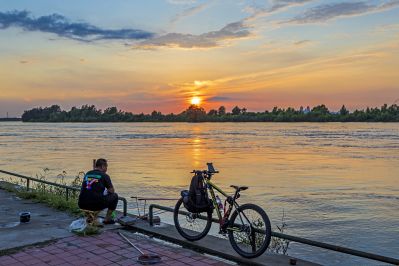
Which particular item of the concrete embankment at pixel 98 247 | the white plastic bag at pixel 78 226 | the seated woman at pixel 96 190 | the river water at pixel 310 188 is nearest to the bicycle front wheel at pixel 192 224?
the concrete embankment at pixel 98 247

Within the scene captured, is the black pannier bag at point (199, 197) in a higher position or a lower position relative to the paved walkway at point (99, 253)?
higher

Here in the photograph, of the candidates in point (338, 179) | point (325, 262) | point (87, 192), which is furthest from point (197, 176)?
point (338, 179)

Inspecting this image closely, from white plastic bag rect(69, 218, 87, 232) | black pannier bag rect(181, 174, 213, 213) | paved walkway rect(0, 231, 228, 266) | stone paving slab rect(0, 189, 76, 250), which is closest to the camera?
paved walkway rect(0, 231, 228, 266)

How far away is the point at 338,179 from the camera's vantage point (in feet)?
84.4

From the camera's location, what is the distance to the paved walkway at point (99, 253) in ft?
22.1

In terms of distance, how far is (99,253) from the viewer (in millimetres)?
7148

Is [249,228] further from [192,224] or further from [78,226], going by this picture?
[78,226]

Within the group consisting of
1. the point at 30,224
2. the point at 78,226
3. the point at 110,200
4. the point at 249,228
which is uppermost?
the point at 110,200

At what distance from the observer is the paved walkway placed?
6742 millimetres

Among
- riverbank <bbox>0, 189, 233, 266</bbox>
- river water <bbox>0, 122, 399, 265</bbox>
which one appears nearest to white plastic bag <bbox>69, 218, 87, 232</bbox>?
riverbank <bbox>0, 189, 233, 266</bbox>

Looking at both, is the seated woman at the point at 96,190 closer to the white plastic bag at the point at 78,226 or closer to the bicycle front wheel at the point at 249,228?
the white plastic bag at the point at 78,226

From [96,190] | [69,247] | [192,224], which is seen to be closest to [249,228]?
[192,224]

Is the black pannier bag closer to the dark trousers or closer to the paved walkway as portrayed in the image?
the paved walkway

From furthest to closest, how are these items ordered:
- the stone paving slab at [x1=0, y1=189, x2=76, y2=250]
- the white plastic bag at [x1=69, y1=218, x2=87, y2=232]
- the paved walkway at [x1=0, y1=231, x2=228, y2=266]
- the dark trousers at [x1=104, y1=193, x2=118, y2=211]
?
the dark trousers at [x1=104, y1=193, x2=118, y2=211] → the white plastic bag at [x1=69, y1=218, x2=87, y2=232] → the stone paving slab at [x1=0, y1=189, x2=76, y2=250] → the paved walkway at [x1=0, y1=231, x2=228, y2=266]
